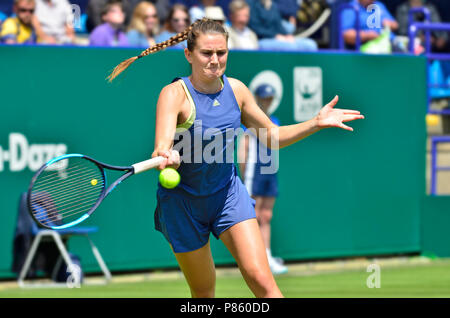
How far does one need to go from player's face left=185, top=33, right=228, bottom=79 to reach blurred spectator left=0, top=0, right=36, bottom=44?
→ 483cm

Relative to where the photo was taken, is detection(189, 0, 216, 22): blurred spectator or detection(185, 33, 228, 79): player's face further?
detection(189, 0, 216, 22): blurred spectator

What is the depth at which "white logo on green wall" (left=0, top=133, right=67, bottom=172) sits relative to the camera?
8.62m

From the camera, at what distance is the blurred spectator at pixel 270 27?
1070 centimetres

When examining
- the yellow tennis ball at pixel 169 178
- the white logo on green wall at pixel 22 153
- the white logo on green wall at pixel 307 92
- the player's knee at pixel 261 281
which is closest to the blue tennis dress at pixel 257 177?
the white logo on green wall at pixel 307 92

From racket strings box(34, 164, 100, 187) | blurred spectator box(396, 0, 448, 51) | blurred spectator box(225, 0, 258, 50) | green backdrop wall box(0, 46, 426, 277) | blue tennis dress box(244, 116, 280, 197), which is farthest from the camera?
blurred spectator box(396, 0, 448, 51)

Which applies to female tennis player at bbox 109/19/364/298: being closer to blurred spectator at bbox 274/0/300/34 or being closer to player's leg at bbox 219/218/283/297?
player's leg at bbox 219/218/283/297

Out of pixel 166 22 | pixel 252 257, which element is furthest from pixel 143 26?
pixel 252 257

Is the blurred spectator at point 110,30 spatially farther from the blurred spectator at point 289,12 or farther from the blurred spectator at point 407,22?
the blurred spectator at point 407,22

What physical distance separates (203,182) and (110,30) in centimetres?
506

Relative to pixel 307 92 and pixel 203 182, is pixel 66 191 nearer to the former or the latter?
pixel 203 182

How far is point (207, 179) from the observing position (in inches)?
197

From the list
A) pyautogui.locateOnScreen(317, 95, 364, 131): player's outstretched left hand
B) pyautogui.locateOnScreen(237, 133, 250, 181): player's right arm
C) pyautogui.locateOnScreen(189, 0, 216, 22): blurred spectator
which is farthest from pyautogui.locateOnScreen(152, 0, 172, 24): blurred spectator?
pyautogui.locateOnScreen(317, 95, 364, 131): player's outstretched left hand

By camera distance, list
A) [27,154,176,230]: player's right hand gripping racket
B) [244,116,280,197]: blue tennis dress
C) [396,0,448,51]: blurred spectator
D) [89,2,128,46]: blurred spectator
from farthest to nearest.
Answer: [396,0,448,51]: blurred spectator → [89,2,128,46]: blurred spectator → [244,116,280,197]: blue tennis dress → [27,154,176,230]: player's right hand gripping racket

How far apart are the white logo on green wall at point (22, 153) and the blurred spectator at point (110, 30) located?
1.44 m
